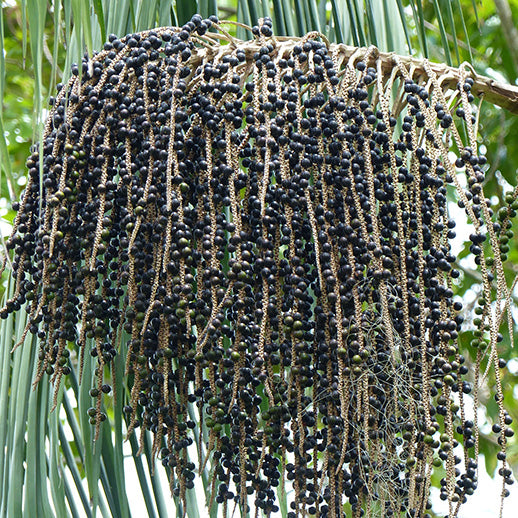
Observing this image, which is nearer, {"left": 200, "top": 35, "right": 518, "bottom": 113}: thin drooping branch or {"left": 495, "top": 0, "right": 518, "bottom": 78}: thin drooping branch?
{"left": 200, "top": 35, "right": 518, "bottom": 113}: thin drooping branch

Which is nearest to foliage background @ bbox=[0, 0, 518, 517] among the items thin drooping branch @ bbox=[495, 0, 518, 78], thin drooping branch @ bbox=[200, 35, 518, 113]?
thin drooping branch @ bbox=[200, 35, 518, 113]

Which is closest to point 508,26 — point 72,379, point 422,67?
point 422,67

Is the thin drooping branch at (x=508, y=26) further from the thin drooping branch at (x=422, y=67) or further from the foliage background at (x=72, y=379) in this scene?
the thin drooping branch at (x=422, y=67)

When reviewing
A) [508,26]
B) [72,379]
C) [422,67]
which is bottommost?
[72,379]

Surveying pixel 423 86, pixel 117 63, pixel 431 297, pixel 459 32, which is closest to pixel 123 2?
pixel 117 63

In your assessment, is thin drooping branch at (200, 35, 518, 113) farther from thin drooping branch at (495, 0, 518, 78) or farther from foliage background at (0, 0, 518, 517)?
thin drooping branch at (495, 0, 518, 78)

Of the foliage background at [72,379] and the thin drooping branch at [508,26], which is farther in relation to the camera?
the thin drooping branch at [508,26]

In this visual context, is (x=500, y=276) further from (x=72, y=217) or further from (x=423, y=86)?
(x=72, y=217)

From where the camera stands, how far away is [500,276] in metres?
1.27

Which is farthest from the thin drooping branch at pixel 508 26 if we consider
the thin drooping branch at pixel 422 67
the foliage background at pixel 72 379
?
the thin drooping branch at pixel 422 67

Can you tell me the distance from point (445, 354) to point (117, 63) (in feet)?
2.30

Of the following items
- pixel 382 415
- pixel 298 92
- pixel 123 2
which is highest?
pixel 123 2

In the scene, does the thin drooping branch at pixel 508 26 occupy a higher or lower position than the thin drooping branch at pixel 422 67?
higher

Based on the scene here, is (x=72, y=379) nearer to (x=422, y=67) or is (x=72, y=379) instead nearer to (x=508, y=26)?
(x=422, y=67)
